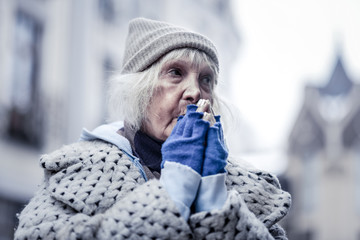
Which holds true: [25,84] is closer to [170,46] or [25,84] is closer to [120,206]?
[170,46]

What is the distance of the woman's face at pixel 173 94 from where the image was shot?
250 centimetres

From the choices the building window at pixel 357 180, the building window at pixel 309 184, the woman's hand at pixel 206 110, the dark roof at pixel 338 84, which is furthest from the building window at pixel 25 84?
the dark roof at pixel 338 84

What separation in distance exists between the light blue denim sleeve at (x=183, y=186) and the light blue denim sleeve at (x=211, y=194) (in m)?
0.02

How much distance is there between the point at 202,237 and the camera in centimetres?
198

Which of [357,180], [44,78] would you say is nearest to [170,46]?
[44,78]

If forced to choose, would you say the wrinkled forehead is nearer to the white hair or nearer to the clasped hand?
the white hair

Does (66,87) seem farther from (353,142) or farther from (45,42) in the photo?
(353,142)

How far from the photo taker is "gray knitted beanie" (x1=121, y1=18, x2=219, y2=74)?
8.46 feet

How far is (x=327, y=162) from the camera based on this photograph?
2542cm

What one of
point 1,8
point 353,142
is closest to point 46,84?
point 1,8

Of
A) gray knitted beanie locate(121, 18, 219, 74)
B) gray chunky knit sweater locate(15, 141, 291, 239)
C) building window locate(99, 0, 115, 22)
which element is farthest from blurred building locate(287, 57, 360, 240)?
gray chunky knit sweater locate(15, 141, 291, 239)

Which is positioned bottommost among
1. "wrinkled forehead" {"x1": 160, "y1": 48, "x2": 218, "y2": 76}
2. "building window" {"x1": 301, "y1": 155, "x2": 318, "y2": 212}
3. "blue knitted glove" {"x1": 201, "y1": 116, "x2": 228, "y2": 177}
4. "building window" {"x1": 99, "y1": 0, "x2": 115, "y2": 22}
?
"building window" {"x1": 301, "y1": 155, "x2": 318, "y2": 212}

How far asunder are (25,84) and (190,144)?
35.4 feet

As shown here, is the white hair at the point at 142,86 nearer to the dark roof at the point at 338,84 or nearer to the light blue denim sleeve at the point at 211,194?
the light blue denim sleeve at the point at 211,194
